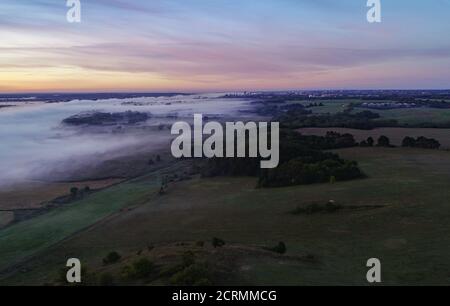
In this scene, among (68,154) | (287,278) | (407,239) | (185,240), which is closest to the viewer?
(287,278)

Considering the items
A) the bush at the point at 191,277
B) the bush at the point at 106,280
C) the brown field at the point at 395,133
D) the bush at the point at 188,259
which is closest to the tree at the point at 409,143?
the brown field at the point at 395,133

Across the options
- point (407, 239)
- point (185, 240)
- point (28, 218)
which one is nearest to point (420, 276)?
point (407, 239)

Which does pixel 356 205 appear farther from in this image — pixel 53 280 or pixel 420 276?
pixel 53 280

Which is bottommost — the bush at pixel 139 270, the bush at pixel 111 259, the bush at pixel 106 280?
the bush at pixel 111 259

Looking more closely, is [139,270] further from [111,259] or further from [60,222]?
[60,222]

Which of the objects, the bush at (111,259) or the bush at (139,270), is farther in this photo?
the bush at (111,259)

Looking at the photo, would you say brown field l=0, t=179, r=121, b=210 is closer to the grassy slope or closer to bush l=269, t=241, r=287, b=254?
the grassy slope

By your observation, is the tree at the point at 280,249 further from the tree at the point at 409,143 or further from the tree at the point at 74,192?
the tree at the point at 409,143

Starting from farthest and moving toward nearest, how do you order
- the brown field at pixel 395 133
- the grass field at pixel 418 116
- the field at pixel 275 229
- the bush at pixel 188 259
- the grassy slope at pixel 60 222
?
the grass field at pixel 418 116, the brown field at pixel 395 133, the grassy slope at pixel 60 222, the field at pixel 275 229, the bush at pixel 188 259
